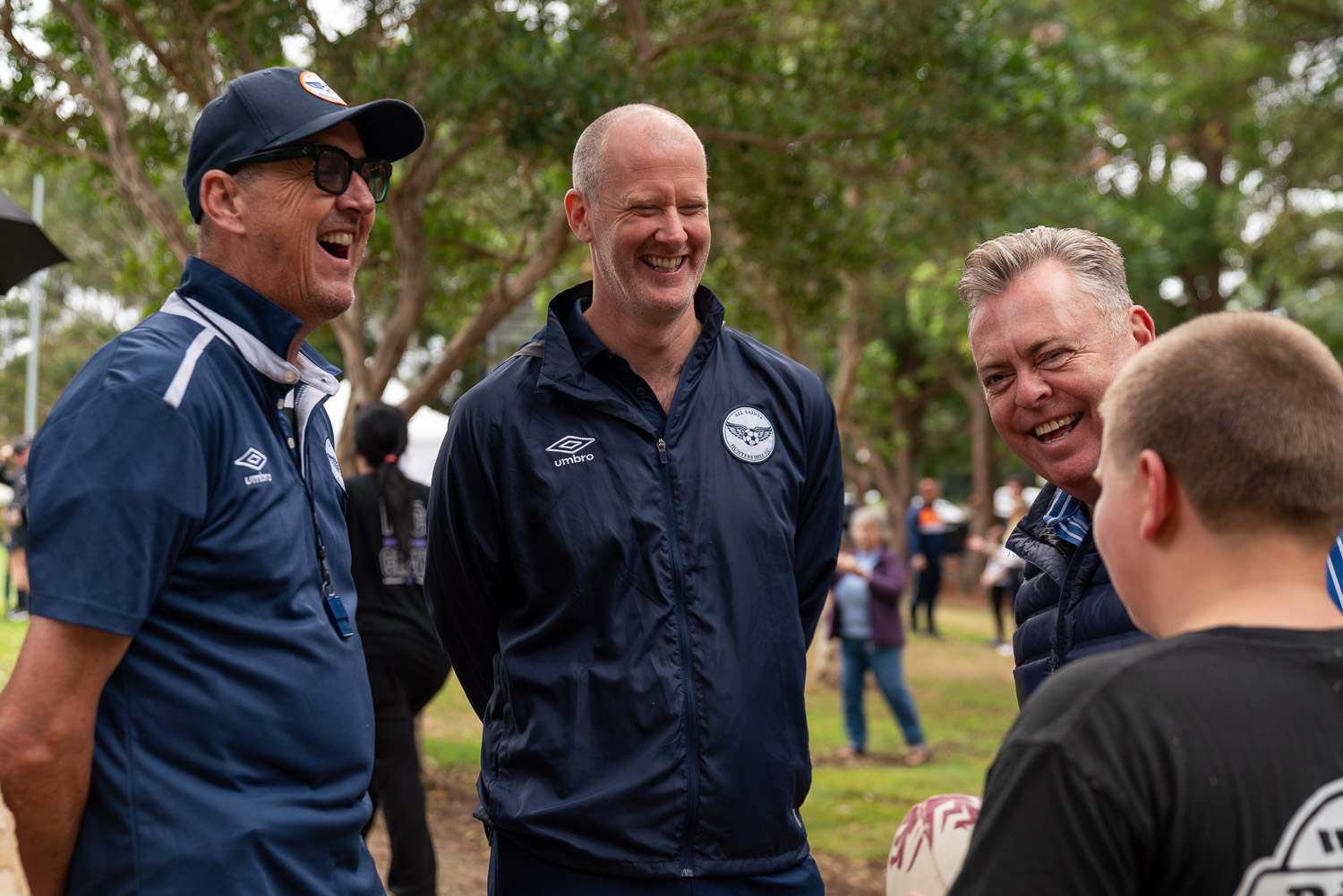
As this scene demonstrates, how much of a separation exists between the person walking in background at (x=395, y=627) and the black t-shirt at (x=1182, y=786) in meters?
4.37

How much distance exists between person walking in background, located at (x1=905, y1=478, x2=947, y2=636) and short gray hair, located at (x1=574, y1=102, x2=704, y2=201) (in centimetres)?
1667

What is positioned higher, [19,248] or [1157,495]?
[19,248]

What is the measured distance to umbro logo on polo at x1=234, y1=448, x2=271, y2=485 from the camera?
2.15 m

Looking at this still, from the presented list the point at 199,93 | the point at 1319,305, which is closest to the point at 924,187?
the point at 199,93

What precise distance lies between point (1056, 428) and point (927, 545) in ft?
57.1

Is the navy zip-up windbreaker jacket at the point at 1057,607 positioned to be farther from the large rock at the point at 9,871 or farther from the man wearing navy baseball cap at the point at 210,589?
the large rock at the point at 9,871

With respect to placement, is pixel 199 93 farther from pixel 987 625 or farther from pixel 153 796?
pixel 987 625

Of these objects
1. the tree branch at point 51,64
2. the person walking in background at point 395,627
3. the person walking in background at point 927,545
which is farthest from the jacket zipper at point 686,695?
the person walking in background at point 927,545

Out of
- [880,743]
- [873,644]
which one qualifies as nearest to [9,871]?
[873,644]

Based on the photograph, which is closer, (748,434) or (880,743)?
(748,434)

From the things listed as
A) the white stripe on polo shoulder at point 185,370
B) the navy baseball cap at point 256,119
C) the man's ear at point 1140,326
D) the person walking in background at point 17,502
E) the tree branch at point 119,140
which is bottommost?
the person walking in background at point 17,502

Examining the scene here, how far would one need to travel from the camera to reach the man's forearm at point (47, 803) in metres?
1.88

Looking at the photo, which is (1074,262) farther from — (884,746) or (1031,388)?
(884,746)

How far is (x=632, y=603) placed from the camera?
272cm
